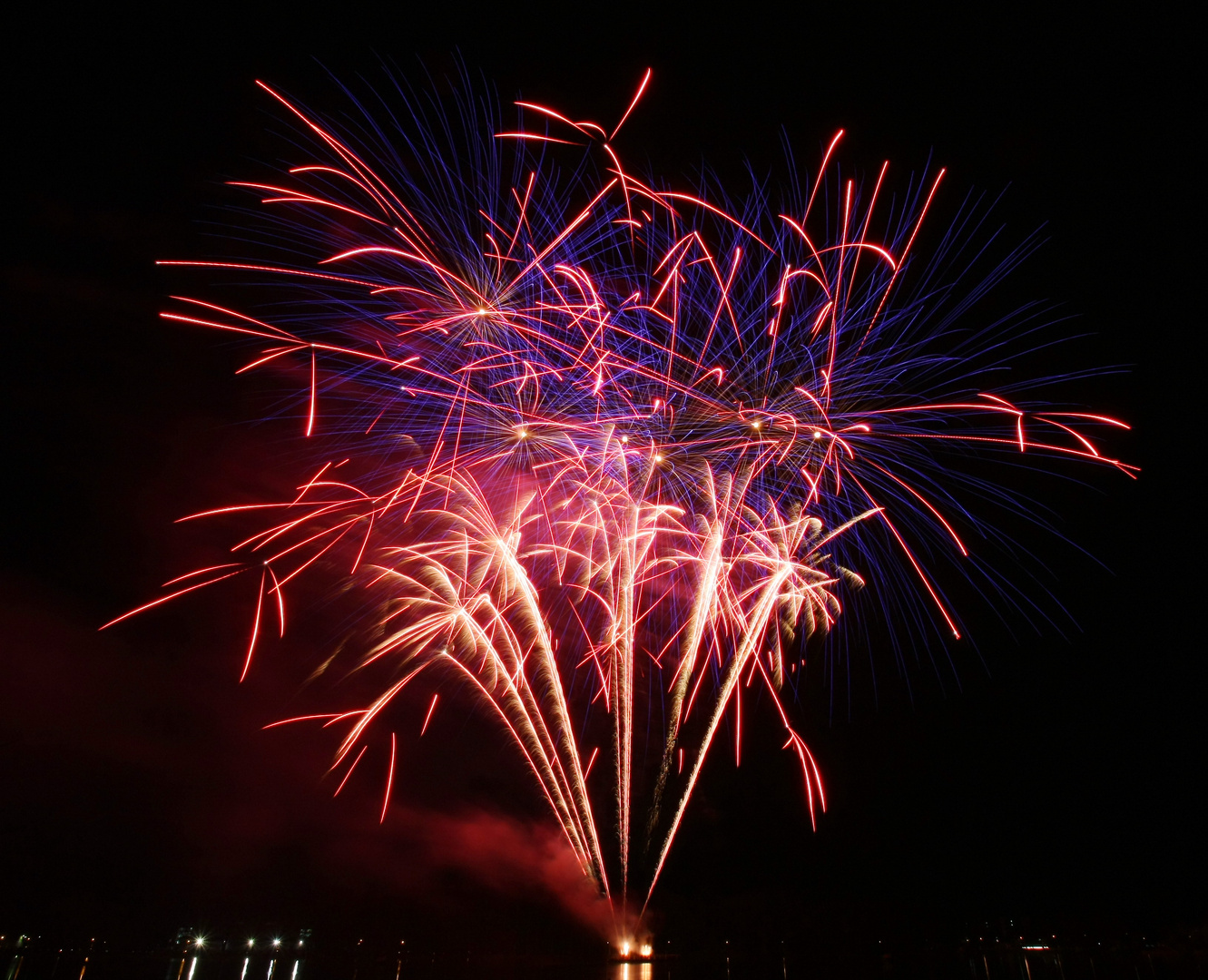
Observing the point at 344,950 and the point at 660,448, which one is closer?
the point at 660,448

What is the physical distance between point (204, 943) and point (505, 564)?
378ft

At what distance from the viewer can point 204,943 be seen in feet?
329

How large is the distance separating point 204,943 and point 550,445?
386 ft

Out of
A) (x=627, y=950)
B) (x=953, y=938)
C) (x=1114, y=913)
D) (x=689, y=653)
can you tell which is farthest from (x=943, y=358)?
(x=953, y=938)

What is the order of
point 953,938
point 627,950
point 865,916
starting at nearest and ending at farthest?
point 627,950
point 865,916
point 953,938

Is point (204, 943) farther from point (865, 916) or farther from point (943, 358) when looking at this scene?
point (943, 358)

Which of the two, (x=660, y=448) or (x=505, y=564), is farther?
(x=505, y=564)

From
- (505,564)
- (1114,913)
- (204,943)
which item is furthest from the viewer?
(204,943)

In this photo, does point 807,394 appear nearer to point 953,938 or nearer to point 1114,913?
point 1114,913

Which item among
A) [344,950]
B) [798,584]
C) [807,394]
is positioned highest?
[807,394]

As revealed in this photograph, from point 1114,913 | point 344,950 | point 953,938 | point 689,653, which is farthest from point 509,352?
point 344,950

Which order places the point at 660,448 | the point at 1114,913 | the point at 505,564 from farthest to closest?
the point at 1114,913
the point at 505,564
the point at 660,448

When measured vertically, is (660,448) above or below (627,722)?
above

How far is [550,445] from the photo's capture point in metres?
15.4
